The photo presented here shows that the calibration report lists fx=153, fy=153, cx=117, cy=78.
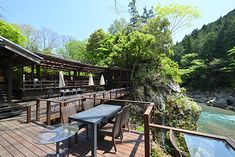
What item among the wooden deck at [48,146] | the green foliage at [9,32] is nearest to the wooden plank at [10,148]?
the wooden deck at [48,146]

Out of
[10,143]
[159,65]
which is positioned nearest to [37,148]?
[10,143]

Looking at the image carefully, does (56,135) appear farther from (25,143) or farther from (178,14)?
(178,14)

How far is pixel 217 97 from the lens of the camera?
1068 inches

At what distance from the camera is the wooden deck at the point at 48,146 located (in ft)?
10.4

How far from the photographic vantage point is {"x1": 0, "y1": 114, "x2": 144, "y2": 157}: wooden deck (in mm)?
3180

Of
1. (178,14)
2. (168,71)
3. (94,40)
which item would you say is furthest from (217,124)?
(94,40)

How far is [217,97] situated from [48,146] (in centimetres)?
3055

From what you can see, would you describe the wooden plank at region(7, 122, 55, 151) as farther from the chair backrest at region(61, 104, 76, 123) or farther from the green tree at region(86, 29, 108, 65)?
the green tree at region(86, 29, 108, 65)

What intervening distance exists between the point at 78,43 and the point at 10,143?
32025mm

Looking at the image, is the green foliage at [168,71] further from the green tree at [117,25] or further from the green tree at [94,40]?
the green tree at [117,25]

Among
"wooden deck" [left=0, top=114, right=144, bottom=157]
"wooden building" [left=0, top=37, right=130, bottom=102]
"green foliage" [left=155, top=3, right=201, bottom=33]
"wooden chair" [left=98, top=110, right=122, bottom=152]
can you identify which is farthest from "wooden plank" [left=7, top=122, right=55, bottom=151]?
"green foliage" [left=155, top=3, right=201, bottom=33]

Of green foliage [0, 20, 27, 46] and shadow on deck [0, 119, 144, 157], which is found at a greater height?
green foliage [0, 20, 27, 46]

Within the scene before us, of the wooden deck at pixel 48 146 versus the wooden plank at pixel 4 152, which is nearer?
the wooden plank at pixel 4 152

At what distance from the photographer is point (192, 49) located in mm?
37250
